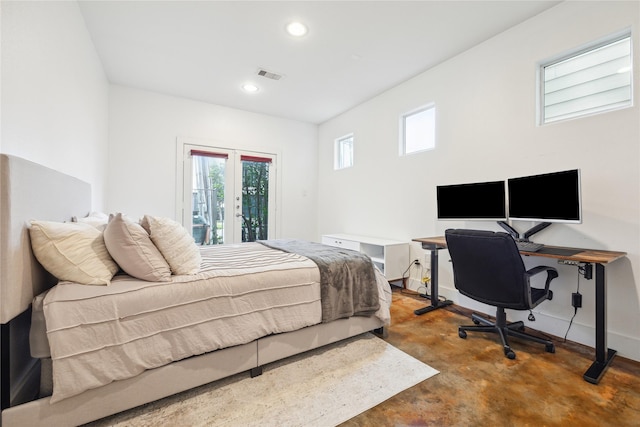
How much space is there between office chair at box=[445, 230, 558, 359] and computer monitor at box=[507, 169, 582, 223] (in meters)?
0.42

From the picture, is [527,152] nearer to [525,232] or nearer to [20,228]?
[525,232]

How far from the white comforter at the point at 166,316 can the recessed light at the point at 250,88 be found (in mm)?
2818

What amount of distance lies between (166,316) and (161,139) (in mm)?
3495

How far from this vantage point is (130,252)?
1489mm

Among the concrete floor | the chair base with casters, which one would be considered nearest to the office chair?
the chair base with casters

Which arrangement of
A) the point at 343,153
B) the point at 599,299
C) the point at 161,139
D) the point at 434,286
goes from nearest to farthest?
the point at 599,299 → the point at 434,286 → the point at 161,139 → the point at 343,153

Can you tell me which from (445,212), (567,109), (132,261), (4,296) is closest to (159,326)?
(132,261)

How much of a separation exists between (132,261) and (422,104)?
11.3 feet

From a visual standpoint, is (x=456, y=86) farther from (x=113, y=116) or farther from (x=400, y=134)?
(x=113, y=116)

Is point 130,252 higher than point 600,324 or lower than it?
higher

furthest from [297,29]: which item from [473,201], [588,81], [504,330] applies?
[504,330]

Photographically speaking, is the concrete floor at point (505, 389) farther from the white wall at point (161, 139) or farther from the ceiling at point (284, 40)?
the white wall at point (161, 139)

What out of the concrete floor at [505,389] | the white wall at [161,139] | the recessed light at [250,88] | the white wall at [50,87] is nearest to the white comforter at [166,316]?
the concrete floor at [505,389]

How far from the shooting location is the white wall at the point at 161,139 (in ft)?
12.5
